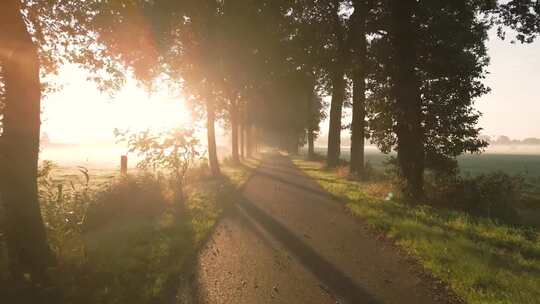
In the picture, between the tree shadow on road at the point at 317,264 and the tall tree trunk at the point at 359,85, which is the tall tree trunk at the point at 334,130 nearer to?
the tall tree trunk at the point at 359,85

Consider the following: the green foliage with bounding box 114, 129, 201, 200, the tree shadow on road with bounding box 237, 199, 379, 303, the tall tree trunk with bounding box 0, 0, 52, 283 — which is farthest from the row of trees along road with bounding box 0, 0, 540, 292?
the tree shadow on road with bounding box 237, 199, 379, 303

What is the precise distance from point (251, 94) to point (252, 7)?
55.8 feet

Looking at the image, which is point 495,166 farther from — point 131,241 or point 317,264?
point 131,241

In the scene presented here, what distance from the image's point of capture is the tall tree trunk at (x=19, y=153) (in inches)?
217

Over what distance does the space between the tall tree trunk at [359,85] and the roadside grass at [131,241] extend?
26.6 feet

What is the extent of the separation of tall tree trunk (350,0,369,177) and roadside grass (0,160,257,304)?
8.10 metres

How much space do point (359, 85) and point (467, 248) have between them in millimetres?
13758

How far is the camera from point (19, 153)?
5.61m

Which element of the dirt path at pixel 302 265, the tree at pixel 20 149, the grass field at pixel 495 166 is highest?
the tree at pixel 20 149

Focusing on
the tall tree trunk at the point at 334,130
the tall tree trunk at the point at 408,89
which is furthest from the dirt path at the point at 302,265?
the tall tree trunk at the point at 334,130

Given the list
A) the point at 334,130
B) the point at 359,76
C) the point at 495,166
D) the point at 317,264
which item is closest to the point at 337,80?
the point at 359,76

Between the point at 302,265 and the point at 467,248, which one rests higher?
the point at 467,248

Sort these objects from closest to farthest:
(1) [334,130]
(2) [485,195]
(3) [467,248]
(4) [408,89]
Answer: (3) [467,248] → (2) [485,195] → (4) [408,89] → (1) [334,130]

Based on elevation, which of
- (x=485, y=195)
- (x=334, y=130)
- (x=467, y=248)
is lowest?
(x=467, y=248)
